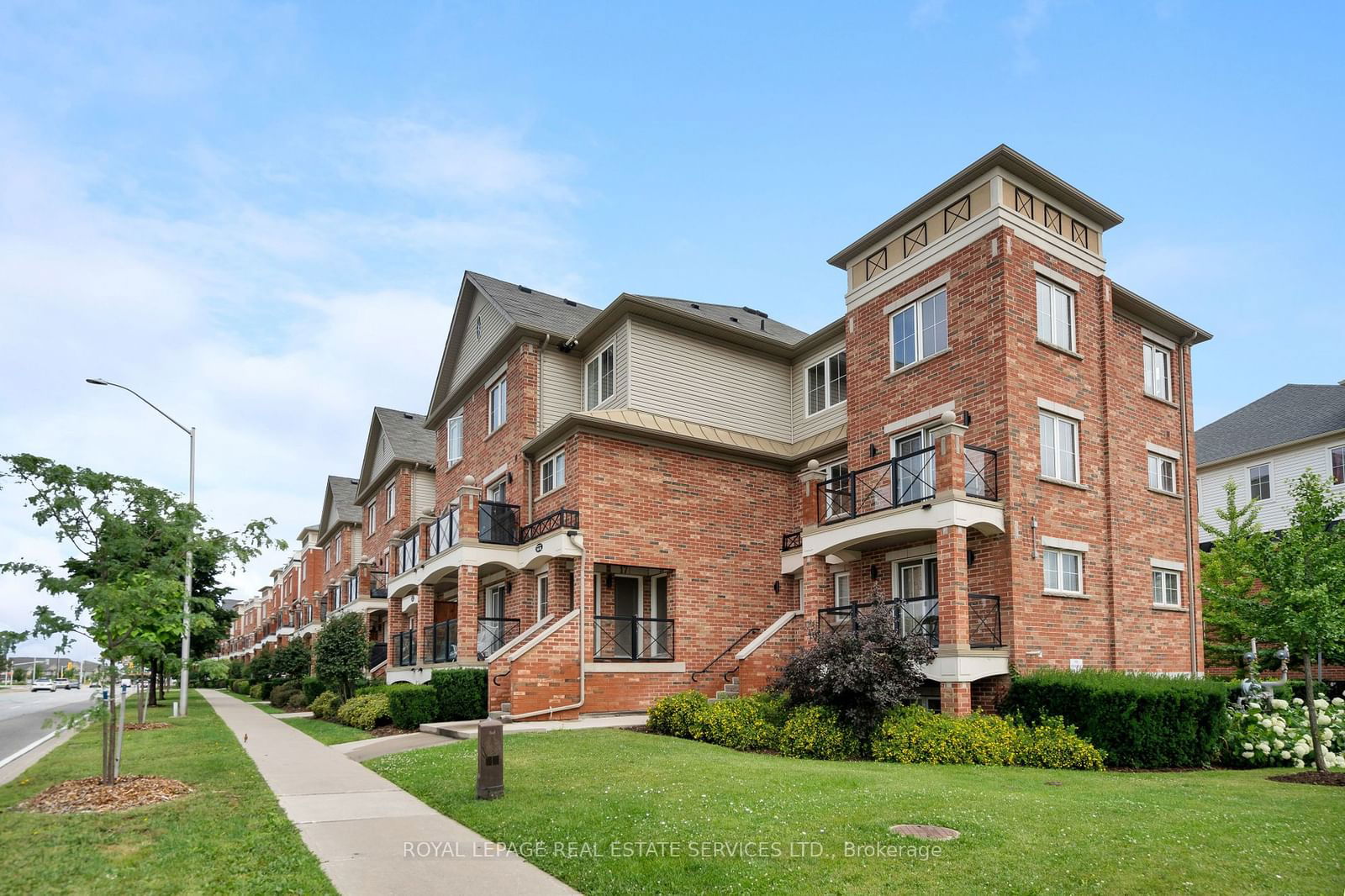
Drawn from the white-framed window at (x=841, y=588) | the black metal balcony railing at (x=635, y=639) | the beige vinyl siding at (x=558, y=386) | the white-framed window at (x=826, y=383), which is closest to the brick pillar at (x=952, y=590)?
the white-framed window at (x=841, y=588)

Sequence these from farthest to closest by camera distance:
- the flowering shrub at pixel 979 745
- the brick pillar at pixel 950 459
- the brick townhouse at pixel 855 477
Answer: the brick townhouse at pixel 855 477 → the brick pillar at pixel 950 459 → the flowering shrub at pixel 979 745

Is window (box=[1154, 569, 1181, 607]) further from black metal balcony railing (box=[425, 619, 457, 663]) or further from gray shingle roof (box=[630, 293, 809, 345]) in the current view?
black metal balcony railing (box=[425, 619, 457, 663])

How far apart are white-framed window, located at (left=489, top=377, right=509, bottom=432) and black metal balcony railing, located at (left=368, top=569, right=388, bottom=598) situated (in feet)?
40.4

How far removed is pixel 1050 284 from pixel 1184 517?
606 centimetres

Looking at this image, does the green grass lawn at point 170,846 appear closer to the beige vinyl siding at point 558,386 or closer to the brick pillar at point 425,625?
the brick pillar at point 425,625

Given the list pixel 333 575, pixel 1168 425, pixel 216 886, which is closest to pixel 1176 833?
pixel 216 886

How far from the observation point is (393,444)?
3600 centimetres

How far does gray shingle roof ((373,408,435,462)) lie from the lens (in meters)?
35.4

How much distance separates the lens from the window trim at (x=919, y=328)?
18.8m

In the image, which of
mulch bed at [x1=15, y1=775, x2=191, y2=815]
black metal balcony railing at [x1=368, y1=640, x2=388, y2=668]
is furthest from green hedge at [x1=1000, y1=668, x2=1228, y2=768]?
black metal balcony railing at [x1=368, y1=640, x2=388, y2=668]

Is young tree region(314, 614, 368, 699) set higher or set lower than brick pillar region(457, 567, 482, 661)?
lower

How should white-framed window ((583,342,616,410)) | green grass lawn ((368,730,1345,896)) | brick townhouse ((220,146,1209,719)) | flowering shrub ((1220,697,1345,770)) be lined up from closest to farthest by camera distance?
green grass lawn ((368,730,1345,896))
flowering shrub ((1220,697,1345,770))
brick townhouse ((220,146,1209,719))
white-framed window ((583,342,616,410))

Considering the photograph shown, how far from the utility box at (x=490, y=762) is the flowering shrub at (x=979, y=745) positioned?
19.9 ft

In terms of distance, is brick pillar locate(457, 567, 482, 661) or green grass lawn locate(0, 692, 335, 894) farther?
brick pillar locate(457, 567, 482, 661)
